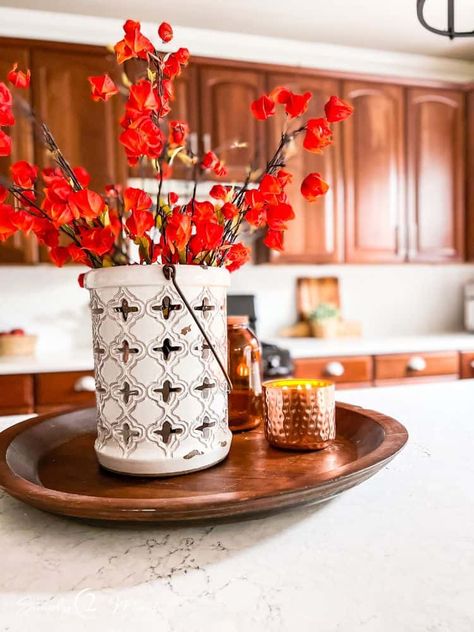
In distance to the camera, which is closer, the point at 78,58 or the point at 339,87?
the point at 78,58

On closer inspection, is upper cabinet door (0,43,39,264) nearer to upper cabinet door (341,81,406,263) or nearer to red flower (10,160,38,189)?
upper cabinet door (341,81,406,263)

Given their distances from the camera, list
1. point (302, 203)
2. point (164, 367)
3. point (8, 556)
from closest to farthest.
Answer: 1. point (8, 556)
2. point (164, 367)
3. point (302, 203)

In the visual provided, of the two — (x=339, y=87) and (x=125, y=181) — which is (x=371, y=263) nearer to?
(x=339, y=87)

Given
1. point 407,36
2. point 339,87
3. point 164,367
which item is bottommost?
point 164,367

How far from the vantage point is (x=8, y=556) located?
1.67 feet

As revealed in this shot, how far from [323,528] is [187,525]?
0.14 meters

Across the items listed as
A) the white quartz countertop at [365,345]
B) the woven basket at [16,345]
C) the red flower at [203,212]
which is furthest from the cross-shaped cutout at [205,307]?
the woven basket at [16,345]

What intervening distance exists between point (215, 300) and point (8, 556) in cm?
37

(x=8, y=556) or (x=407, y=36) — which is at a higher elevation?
(x=407, y=36)

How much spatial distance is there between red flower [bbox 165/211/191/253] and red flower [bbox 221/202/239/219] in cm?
7

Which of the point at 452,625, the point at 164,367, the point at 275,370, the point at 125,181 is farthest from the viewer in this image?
the point at 125,181

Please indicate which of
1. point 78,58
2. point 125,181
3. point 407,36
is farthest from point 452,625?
point 407,36

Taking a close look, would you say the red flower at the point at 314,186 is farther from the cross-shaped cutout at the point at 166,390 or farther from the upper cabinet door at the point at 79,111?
the upper cabinet door at the point at 79,111

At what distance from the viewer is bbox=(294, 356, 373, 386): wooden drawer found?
2.59m
